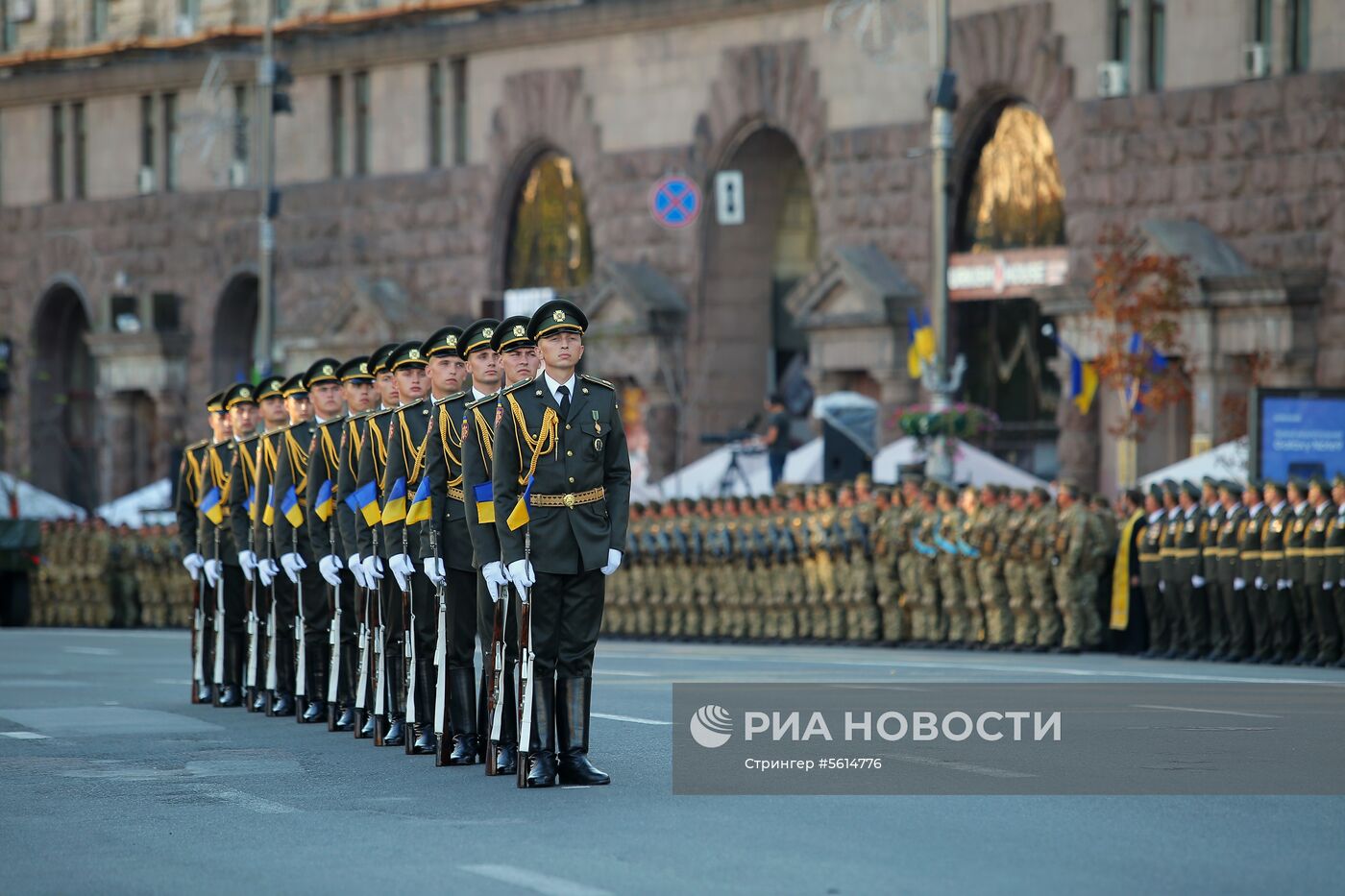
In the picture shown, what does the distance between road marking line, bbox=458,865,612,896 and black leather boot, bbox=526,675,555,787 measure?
2438 millimetres

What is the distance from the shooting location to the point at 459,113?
1783 inches

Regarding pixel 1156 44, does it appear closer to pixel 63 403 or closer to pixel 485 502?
pixel 485 502

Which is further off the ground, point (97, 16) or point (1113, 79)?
point (97, 16)

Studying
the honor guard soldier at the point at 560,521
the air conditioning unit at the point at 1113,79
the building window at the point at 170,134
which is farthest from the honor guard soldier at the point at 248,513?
the building window at the point at 170,134

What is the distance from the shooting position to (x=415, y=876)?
8.89m

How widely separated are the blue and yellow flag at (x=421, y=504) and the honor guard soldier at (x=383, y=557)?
30 centimetres

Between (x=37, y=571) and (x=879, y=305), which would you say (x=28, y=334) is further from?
(x=879, y=305)

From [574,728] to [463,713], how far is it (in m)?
1.47

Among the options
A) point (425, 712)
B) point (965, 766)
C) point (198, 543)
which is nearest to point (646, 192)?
point (198, 543)

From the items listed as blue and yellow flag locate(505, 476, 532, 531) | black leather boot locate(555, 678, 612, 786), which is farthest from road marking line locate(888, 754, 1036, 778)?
blue and yellow flag locate(505, 476, 532, 531)

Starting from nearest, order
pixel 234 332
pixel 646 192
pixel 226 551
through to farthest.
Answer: pixel 226 551
pixel 646 192
pixel 234 332

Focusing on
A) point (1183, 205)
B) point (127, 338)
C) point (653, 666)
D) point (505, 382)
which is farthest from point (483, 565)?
point (127, 338)

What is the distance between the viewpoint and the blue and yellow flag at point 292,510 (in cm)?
1639

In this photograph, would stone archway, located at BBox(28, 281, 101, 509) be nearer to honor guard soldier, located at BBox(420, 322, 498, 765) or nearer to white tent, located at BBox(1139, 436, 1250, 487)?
white tent, located at BBox(1139, 436, 1250, 487)
